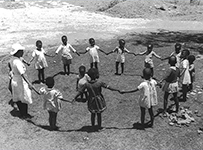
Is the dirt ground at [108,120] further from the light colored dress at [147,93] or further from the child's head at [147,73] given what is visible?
the child's head at [147,73]

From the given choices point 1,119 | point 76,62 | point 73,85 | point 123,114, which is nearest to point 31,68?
point 76,62

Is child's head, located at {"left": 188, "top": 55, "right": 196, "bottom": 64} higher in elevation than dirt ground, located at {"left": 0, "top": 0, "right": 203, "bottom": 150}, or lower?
higher

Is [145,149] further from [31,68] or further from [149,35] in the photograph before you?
[149,35]

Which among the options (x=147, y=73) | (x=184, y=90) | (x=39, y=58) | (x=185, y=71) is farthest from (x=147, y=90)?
(x=39, y=58)

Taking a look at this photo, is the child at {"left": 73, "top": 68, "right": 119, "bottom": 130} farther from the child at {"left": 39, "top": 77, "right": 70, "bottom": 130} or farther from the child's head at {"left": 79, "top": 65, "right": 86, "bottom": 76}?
the child's head at {"left": 79, "top": 65, "right": 86, "bottom": 76}

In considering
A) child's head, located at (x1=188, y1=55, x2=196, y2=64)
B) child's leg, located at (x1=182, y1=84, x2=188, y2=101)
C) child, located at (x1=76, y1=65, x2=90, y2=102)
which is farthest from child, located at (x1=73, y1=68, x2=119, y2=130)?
child's head, located at (x1=188, y1=55, x2=196, y2=64)

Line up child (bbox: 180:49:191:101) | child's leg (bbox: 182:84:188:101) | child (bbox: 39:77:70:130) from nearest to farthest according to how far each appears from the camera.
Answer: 1. child (bbox: 39:77:70:130)
2. child (bbox: 180:49:191:101)
3. child's leg (bbox: 182:84:188:101)

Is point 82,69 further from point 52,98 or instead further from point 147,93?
point 147,93

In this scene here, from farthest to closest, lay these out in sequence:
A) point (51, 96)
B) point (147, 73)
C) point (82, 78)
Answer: point (82, 78) → point (51, 96) → point (147, 73)

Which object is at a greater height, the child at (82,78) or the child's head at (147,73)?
the child's head at (147,73)

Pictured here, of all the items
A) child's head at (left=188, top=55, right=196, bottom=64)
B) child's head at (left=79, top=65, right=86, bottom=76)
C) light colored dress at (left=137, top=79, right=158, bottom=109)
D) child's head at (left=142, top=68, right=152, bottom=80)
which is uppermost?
child's head at (left=188, top=55, right=196, bottom=64)

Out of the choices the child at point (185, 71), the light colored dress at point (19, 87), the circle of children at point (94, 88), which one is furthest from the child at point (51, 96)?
the child at point (185, 71)

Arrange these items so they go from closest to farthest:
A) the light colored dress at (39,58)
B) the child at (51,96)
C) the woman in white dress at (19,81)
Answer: the child at (51,96)
the woman in white dress at (19,81)
the light colored dress at (39,58)

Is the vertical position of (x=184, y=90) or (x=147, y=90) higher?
(x=147, y=90)
